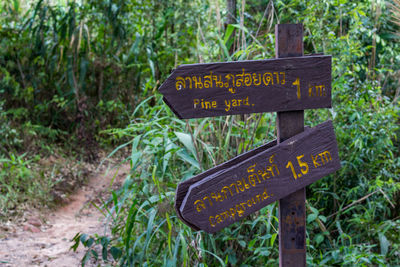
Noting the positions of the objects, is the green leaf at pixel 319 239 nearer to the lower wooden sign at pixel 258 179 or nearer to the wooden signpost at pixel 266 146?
the wooden signpost at pixel 266 146

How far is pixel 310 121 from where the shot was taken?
3.54m

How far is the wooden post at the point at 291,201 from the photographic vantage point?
203 centimetres

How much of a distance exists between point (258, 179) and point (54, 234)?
10.5 ft

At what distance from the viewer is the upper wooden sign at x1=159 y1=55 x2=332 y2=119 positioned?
1.89 m

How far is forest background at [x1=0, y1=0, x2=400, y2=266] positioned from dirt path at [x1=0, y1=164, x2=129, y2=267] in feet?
0.60

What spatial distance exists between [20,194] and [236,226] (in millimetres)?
2994

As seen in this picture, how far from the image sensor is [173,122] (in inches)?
132

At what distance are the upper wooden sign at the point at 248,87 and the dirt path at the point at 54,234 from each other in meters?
1.61

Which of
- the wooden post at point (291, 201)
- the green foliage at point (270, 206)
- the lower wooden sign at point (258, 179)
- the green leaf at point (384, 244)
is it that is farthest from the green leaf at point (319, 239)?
→ the lower wooden sign at point (258, 179)

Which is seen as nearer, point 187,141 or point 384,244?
point 187,141

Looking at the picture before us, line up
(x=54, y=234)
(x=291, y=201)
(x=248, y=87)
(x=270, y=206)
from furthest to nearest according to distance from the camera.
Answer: (x=54, y=234) → (x=270, y=206) → (x=291, y=201) → (x=248, y=87)

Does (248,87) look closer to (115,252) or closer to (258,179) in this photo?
(258,179)

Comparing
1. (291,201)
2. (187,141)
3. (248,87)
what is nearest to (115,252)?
(187,141)

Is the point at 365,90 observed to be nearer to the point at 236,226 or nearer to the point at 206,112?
the point at 236,226
